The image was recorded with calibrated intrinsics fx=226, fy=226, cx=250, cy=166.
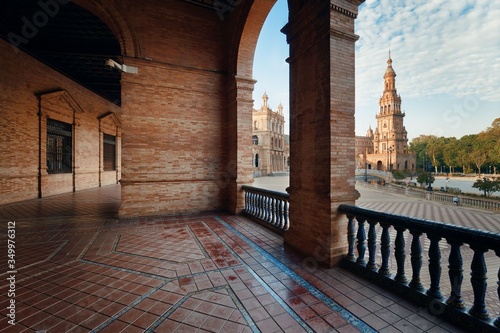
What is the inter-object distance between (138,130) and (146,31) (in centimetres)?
317

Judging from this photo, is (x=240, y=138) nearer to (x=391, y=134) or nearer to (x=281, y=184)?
(x=281, y=184)

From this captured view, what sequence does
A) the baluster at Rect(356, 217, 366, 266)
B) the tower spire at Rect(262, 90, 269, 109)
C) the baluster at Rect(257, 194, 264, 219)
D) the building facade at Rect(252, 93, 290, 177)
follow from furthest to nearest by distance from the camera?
the tower spire at Rect(262, 90, 269, 109), the building facade at Rect(252, 93, 290, 177), the baluster at Rect(257, 194, 264, 219), the baluster at Rect(356, 217, 366, 266)

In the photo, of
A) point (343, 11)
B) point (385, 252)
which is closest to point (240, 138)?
point (343, 11)

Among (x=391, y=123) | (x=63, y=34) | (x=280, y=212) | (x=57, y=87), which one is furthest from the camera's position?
(x=391, y=123)

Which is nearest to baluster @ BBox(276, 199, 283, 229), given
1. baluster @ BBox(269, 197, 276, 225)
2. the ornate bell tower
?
baluster @ BBox(269, 197, 276, 225)

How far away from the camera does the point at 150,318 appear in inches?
94.6

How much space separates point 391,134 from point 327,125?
6917cm

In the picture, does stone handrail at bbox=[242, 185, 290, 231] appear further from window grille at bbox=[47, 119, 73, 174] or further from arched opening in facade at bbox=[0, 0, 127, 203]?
window grille at bbox=[47, 119, 73, 174]

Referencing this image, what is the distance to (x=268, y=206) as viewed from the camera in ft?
19.6

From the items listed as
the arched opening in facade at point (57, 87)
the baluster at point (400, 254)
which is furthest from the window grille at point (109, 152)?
the baluster at point (400, 254)

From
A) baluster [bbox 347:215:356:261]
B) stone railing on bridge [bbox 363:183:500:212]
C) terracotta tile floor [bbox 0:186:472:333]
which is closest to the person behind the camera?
terracotta tile floor [bbox 0:186:472:333]

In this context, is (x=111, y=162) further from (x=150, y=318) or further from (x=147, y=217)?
(x=150, y=318)

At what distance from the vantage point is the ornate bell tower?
5981cm

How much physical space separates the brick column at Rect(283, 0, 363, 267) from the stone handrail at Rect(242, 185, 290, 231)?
118 centimetres
